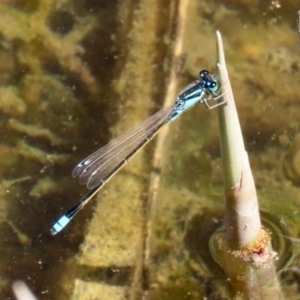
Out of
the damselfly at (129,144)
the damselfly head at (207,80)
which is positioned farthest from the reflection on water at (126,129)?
the damselfly head at (207,80)

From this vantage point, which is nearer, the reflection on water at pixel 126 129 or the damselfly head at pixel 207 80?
the reflection on water at pixel 126 129

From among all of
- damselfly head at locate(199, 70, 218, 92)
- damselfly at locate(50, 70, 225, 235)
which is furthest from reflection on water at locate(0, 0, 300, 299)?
damselfly head at locate(199, 70, 218, 92)

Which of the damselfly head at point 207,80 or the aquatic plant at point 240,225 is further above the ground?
the damselfly head at point 207,80

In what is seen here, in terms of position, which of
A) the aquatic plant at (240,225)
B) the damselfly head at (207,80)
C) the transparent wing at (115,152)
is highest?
the damselfly head at (207,80)

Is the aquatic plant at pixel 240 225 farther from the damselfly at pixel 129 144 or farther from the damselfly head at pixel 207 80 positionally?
the damselfly head at pixel 207 80

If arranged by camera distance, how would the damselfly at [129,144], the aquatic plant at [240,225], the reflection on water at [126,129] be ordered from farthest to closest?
1. the damselfly at [129,144]
2. the reflection on water at [126,129]
3. the aquatic plant at [240,225]

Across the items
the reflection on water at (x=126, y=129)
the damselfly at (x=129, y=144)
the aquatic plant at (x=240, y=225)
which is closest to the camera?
the aquatic plant at (x=240, y=225)

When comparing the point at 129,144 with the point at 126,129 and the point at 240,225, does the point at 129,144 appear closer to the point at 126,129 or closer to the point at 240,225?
the point at 126,129
